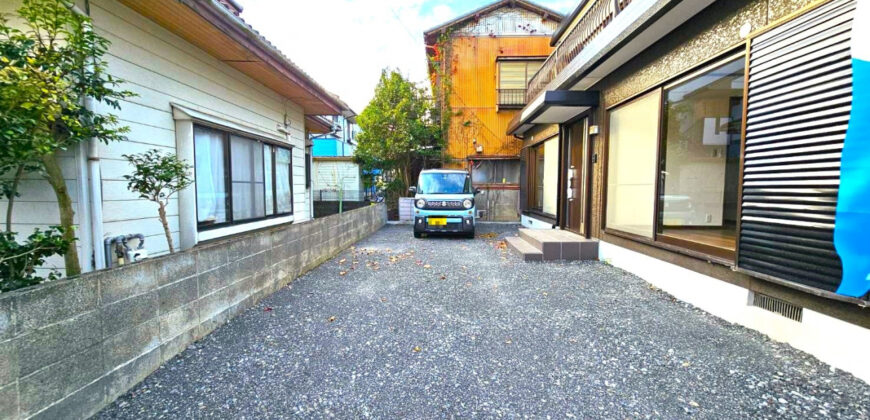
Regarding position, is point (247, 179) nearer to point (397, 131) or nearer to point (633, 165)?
point (633, 165)

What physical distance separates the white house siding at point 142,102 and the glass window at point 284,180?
156 cm

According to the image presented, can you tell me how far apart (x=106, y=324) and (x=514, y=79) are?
12.7 metres

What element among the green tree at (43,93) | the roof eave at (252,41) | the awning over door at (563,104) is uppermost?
the roof eave at (252,41)

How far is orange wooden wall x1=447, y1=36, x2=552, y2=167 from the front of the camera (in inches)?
500

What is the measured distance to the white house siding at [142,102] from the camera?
2.90 metres

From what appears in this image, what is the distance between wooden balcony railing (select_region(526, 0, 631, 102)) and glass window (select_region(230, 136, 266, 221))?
5.47m

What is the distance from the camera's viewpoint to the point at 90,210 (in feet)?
9.66

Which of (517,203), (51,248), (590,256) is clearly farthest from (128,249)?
(517,203)

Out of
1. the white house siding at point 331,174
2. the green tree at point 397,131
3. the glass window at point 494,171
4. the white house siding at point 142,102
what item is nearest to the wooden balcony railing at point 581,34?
the glass window at point 494,171

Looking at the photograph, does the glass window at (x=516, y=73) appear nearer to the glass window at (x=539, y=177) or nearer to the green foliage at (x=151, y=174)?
the glass window at (x=539, y=177)

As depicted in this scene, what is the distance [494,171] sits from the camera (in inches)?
506

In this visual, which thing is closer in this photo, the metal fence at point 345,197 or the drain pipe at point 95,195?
the drain pipe at point 95,195

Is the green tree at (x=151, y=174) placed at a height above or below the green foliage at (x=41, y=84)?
below

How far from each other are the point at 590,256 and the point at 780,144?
3235 mm
